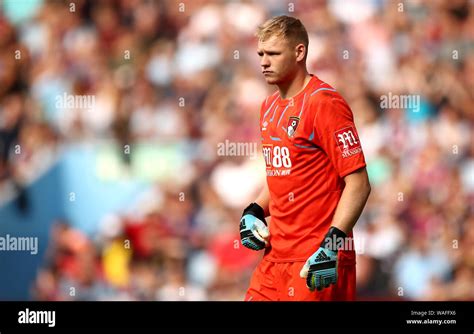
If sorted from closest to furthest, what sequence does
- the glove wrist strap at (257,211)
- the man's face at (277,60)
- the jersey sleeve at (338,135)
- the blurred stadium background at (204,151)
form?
1. the jersey sleeve at (338,135)
2. the man's face at (277,60)
3. the glove wrist strap at (257,211)
4. the blurred stadium background at (204,151)

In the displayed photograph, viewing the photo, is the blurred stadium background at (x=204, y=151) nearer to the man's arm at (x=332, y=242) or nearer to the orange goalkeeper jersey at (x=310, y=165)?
the orange goalkeeper jersey at (x=310, y=165)

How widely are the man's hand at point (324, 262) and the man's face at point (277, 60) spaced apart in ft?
3.24

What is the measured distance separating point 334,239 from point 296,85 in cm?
101

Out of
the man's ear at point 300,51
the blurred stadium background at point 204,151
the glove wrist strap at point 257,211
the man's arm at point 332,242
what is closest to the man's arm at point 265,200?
the glove wrist strap at point 257,211

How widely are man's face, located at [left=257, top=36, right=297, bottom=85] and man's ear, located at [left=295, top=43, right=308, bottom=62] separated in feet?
0.12

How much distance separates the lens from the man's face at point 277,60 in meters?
5.98

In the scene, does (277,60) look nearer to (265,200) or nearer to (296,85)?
(296,85)

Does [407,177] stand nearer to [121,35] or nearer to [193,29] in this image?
[193,29]

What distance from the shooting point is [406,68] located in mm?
9078

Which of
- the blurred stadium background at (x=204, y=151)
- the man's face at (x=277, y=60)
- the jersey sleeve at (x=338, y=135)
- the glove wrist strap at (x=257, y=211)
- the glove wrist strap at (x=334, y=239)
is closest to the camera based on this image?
the glove wrist strap at (x=334, y=239)

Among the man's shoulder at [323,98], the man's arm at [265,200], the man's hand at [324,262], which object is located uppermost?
the man's shoulder at [323,98]

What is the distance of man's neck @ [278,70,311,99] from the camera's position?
6.04 m

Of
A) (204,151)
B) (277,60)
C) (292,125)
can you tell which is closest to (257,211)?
(292,125)

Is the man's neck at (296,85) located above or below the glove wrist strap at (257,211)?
above
